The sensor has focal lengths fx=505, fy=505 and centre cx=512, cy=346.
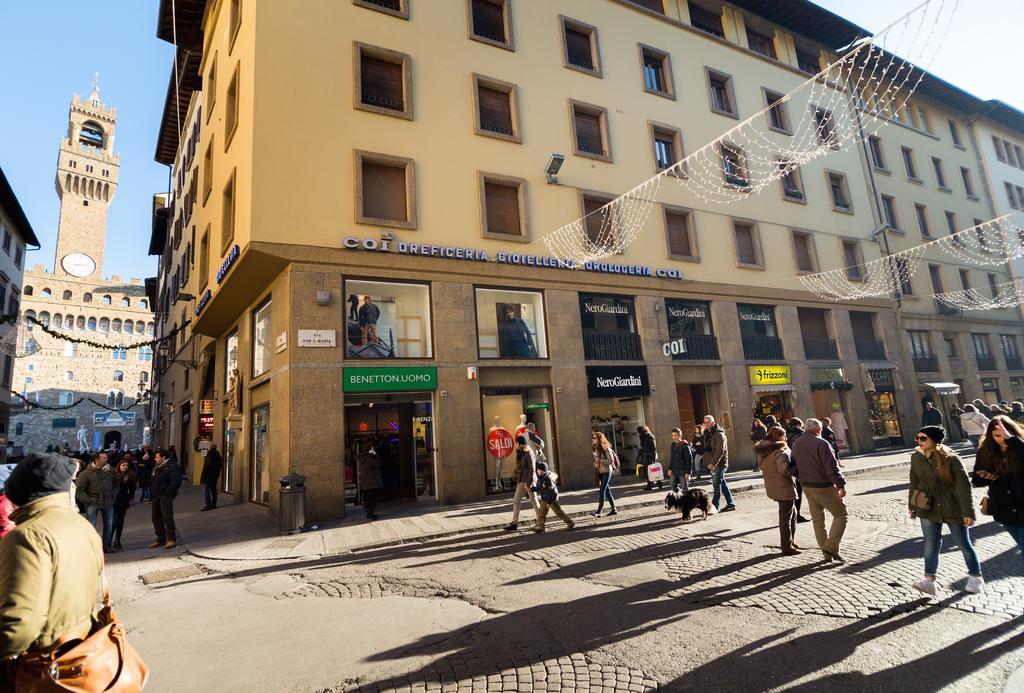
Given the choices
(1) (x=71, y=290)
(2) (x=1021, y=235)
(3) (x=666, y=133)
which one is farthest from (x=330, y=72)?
(1) (x=71, y=290)

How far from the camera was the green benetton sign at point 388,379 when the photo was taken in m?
12.0

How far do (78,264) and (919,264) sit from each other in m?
83.0

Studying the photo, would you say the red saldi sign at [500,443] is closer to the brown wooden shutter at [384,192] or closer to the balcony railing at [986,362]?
the brown wooden shutter at [384,192]

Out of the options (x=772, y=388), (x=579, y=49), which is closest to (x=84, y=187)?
(x=579, y=49)

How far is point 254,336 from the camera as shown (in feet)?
49.1

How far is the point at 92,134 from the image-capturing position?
7319 centimetres

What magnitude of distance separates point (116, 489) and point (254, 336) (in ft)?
20.2

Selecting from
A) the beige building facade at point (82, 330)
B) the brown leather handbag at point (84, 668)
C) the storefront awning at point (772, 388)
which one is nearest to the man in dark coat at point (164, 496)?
the brown leather handbag at point (84, 668)

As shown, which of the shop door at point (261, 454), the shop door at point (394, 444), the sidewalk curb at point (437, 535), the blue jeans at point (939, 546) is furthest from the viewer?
the shop door at point (261, 454)

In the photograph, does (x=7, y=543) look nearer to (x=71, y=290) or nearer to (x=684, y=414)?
(x=684, y=414)

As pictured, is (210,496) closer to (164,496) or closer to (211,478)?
(211,478)

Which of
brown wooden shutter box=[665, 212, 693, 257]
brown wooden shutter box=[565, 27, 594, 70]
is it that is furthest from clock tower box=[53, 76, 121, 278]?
brown wooden shutter box=[665, 212, 693, 257]

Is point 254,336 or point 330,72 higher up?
point 330,72

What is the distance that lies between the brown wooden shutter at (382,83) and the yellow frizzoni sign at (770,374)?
577 inches
